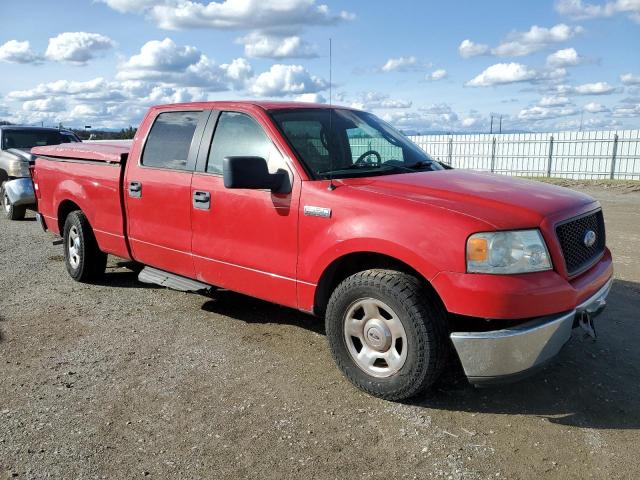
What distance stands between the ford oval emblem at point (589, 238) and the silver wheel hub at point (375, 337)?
1348 mm

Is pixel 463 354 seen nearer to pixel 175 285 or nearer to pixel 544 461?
pixel 544 461

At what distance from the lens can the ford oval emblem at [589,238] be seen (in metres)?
3.71

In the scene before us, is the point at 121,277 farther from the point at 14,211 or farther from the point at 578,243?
the point at 14,211

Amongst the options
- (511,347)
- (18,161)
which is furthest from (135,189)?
(18,161)

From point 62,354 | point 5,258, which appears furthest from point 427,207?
point 5,258

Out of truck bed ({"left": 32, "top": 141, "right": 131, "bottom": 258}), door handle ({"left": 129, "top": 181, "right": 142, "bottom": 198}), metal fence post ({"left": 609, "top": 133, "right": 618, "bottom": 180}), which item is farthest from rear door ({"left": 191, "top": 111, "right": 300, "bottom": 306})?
metal fence post ({"left": 609, "top": 133, "right": 618, "bottom": 180})

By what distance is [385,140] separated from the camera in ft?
15.9

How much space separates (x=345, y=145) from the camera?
14.9ft

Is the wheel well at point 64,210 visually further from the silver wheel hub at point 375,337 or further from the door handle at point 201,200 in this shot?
the silver wheel hub at point 375,337

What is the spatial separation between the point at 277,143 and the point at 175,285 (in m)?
1.67

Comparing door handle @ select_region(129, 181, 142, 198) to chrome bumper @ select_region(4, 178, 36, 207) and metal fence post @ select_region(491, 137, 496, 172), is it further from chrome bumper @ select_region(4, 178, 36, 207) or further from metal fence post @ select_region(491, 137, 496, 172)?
metal fence post @ select_region(491, 137, 496, 172)

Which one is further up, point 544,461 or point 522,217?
point 522,217

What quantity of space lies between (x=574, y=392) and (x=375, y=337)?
54.2 inches

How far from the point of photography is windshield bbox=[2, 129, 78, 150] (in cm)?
1250
